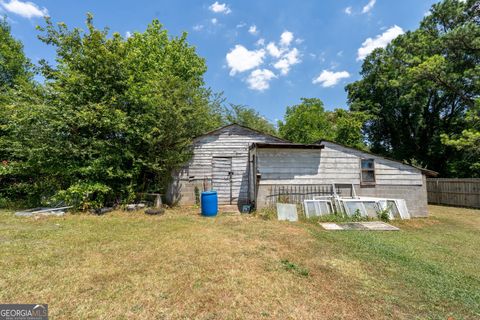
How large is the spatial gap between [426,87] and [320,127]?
8.20 metres

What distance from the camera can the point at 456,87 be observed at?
1539cm

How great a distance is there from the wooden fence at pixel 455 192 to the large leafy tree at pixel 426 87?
454cm

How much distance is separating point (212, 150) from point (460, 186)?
13149 mm

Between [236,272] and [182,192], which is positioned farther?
[182,192]

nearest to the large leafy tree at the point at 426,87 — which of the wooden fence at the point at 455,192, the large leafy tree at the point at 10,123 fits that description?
the wooden fence at the point at 455,192

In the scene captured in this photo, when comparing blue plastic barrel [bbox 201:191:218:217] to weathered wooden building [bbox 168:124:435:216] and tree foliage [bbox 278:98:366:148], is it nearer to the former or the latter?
weathered wooden building [bbox 168:124:435:216]

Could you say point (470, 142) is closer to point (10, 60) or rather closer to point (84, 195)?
point (84, 195)

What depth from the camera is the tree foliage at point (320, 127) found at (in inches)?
719

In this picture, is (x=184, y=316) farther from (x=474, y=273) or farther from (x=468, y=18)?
(x=468, y=18)

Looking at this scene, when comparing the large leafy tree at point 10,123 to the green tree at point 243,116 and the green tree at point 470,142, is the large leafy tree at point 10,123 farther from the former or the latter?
the green tree at point 470,142

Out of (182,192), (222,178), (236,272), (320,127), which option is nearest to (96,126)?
(182,192)

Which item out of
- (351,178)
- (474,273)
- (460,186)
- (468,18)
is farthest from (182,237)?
(468,18)

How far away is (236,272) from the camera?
11.1 feet

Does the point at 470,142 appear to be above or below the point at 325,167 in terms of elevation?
above
